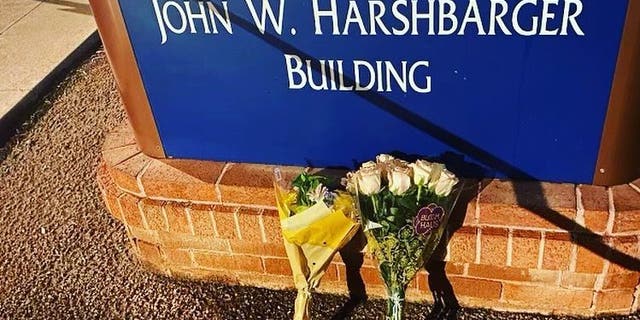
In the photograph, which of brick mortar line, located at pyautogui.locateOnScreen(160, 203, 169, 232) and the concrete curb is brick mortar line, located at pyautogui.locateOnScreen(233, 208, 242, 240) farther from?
the concrete curb

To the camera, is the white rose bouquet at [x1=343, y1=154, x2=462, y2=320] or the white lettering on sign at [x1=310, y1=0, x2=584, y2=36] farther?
the white rose bouquet at [x1=343, y1=154, x2=462, y2=320]

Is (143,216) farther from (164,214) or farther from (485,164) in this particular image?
(485,164)

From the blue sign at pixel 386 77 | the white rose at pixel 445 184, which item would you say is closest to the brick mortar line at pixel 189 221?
the blue sign at pixel 386 77

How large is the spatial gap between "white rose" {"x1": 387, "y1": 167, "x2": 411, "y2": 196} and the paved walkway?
2888 millimetres

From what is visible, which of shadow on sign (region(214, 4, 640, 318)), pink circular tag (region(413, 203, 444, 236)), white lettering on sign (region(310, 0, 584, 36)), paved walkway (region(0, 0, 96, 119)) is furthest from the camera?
paved walkway (region(0, 0, 96, 119))

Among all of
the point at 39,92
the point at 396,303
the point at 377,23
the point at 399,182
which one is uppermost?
the point at 377,23

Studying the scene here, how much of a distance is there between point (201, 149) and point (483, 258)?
→ 112 centimetres

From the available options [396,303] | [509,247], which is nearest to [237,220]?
[396,303]

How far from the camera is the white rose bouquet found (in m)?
2.10

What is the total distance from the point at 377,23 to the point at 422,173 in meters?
0.49

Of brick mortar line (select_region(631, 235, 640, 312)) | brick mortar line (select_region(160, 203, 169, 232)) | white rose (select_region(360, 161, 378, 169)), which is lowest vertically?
brick mortar line (select_region(631, 235, 640, 312))

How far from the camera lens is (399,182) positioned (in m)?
2.10

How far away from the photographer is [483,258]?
2342 millimetres

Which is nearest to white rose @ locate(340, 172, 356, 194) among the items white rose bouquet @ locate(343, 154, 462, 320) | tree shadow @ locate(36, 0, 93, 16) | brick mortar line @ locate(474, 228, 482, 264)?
white rose bouquet @ locate(343, 154, 462, 320)
